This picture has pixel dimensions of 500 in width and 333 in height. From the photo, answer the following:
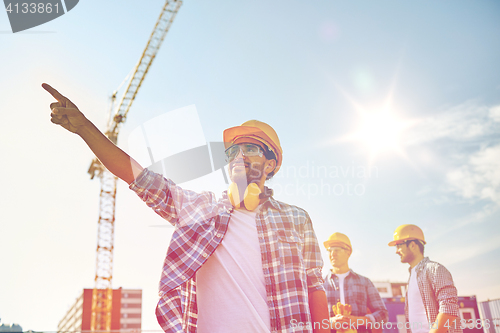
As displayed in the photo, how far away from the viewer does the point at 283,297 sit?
235 cm

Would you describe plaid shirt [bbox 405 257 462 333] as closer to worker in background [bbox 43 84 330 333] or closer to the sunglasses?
worker in background [bbox 43 84 330 333]

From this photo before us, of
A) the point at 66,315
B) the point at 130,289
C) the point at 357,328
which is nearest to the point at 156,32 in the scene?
the point at 357,328

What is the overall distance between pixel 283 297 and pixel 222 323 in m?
0.36

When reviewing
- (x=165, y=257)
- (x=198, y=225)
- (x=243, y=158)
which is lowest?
(x=165, y=257)

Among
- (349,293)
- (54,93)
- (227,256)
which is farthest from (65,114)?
(349,293)

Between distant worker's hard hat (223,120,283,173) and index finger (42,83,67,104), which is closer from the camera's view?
index finger (42,83,67,104)

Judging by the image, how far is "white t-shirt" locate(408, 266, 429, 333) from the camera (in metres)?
4.82

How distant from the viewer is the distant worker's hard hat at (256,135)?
2.97 metres

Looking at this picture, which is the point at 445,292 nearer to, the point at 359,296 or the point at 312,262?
the point at 359,296

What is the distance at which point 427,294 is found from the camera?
4902mm

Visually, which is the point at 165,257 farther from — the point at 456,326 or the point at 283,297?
the point at 456,326

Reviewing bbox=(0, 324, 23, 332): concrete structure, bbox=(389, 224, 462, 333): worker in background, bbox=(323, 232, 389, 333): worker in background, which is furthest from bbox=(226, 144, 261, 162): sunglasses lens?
bbox=(0, 324, 23, 332): concrete structure

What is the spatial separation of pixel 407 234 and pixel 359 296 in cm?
114

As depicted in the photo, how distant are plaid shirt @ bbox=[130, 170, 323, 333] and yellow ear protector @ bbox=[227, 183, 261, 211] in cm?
6
